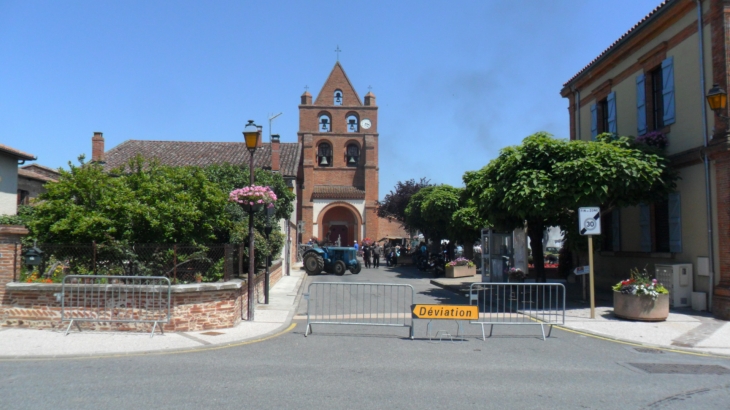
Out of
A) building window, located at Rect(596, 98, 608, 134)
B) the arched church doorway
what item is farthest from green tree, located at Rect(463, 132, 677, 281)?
the arched church doorway

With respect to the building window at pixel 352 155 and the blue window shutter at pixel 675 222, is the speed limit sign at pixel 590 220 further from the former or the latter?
the building window at pixel 352 155

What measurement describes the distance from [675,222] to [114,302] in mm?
13257

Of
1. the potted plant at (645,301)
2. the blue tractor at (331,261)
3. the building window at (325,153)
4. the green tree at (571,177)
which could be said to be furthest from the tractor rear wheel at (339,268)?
A: the building window at (325,153)

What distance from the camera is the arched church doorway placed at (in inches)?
2159

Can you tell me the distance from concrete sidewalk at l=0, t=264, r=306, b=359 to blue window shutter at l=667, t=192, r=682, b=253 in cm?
1013

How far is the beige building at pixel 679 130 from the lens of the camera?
1300 cm

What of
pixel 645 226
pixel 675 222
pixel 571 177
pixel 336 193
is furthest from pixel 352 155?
pixel 571 177

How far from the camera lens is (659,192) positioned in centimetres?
1455

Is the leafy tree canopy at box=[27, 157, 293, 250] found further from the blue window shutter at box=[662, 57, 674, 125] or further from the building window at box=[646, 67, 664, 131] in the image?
the building window at box=[646, 67, 664, 131]

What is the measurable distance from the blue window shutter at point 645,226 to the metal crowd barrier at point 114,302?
12847mm

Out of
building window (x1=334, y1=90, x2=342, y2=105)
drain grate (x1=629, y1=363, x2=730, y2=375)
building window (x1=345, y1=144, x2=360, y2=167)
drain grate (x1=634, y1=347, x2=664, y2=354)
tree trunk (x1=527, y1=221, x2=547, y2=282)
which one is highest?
building window (x1=334, y1=90, x2=342, y2=105)

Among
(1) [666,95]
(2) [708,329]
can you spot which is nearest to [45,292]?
(2) [708,329]

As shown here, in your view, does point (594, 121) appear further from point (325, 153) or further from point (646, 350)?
point (325, 153)

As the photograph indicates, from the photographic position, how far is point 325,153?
5506 centimetres
